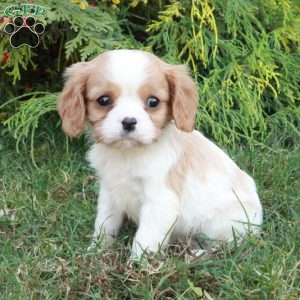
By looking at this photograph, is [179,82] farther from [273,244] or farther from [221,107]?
[221,107]

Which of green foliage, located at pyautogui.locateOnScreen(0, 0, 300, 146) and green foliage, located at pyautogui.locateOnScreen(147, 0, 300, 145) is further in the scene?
green foliage, located at pyautogui.locateOnScreen(147, 0, 300, 145)

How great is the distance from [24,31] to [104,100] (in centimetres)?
212

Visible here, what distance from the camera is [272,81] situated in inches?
220

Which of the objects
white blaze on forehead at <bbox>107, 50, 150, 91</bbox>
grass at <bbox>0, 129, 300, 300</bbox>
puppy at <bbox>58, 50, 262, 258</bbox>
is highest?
white blaze on forehead at <bbox>107, 50, 150, 91</bbox>

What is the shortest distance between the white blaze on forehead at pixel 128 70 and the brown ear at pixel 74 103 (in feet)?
0.66

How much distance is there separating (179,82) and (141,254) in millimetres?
844

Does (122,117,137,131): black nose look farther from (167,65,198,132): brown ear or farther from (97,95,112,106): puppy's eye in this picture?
(167,65,198,132): brown ear

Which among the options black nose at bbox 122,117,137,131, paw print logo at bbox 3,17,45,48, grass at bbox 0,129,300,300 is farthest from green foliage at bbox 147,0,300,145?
black nose at bbox 122,117,137,131

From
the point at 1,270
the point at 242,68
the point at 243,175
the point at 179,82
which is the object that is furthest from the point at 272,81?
the point at 1,270

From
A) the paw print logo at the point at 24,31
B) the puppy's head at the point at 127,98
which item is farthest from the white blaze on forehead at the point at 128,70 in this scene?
the paw print logo at the point at 24,31

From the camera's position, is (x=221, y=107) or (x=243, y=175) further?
(x=221, y=107)

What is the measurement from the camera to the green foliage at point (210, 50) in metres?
4.99

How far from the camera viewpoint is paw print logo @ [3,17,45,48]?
4.97 m

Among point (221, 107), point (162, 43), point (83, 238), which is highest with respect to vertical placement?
point (162, 43)
